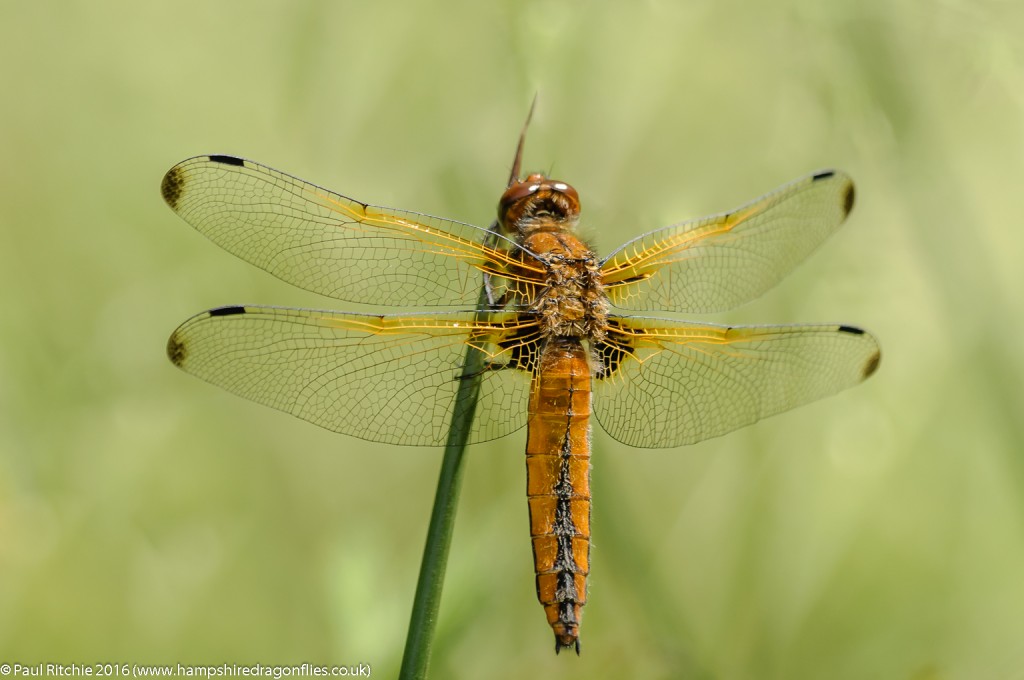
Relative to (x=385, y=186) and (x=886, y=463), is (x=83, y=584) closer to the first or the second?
(x=385, y=186)

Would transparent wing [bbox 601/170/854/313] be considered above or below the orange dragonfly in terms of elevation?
above

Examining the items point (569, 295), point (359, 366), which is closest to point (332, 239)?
Answer: point (359, 366)

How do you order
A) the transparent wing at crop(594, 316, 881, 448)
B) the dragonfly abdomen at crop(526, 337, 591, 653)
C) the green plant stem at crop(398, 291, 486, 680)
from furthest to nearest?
the transparent wing at crop(594, 316, 881, 448) → the dragonfly abdomen at crop(526, 337, 591, 653) → the green plant stem at crop(398, 291, 486, 680)

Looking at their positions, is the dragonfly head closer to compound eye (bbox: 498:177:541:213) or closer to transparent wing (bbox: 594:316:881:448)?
compound eye (bbox: 498:177:541:213)

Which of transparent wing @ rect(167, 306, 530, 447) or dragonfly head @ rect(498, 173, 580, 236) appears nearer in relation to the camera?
transparent wing @ rect(167, 306, 530, 447)

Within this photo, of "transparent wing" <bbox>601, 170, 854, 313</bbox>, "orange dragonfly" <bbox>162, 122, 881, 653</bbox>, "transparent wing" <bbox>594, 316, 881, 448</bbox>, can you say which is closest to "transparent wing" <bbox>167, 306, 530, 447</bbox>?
"orange dragonfly" <bbox>162, 122, 881, 653</bbox>

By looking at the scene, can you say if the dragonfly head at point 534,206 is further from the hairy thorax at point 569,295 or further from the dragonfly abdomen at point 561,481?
the dragonfly abdomen at point 561,481

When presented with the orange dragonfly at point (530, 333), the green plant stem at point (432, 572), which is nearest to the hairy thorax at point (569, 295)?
the orange dragonfly at point (530, 333)

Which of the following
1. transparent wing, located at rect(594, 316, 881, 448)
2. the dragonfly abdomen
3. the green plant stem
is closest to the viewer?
the green plant stem

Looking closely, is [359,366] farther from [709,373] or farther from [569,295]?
[709,373]
